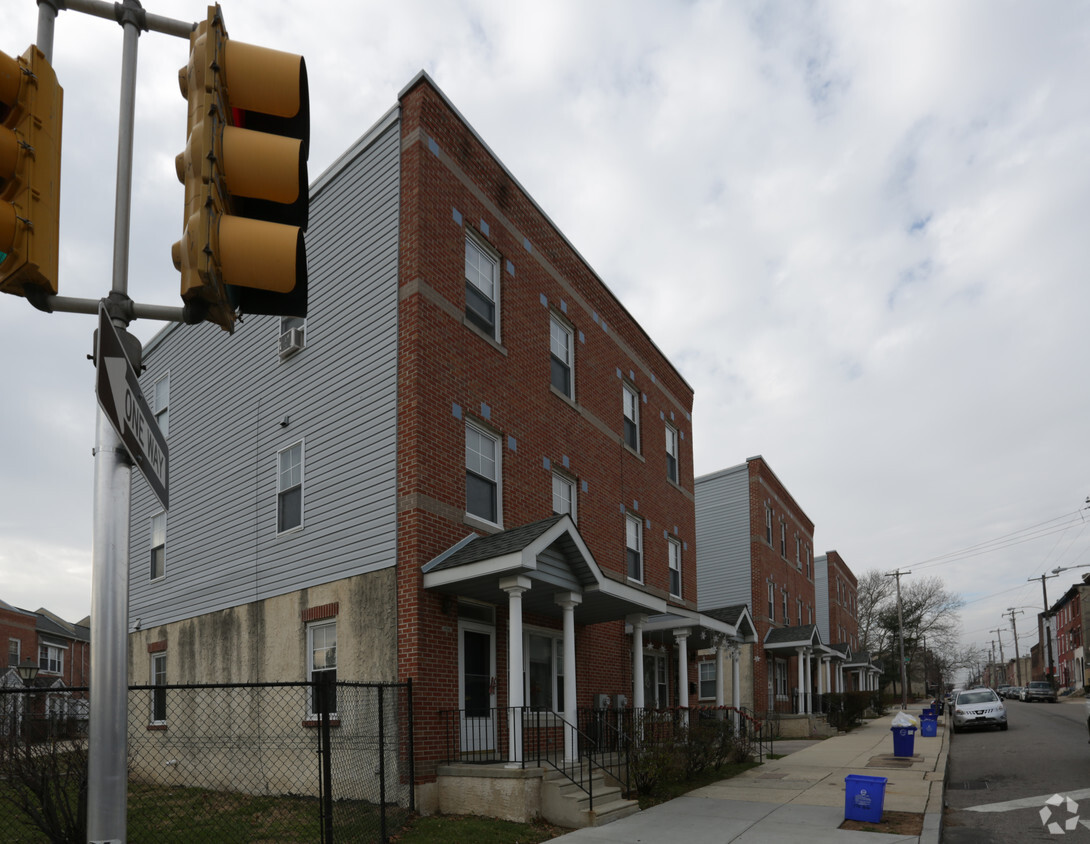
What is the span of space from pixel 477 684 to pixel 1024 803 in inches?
336

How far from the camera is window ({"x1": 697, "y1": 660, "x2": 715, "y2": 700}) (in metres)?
31.0

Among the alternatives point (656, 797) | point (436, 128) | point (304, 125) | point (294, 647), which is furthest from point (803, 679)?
point (304, 125)

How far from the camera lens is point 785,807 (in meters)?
13.2

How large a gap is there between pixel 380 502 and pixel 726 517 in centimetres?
2413

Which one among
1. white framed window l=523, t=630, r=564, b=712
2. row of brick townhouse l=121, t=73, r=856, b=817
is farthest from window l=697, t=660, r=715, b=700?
white framed window l=523, t=630, r=564, b=712

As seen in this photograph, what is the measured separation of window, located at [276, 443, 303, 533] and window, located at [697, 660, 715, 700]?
1884cm

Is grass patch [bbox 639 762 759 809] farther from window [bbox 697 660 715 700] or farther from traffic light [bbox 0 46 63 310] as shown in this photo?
traffic light [bbox 0 46 63 310]

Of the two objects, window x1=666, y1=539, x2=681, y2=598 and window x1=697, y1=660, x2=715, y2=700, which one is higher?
window x1=666, y1=539, x2=681, y2=598

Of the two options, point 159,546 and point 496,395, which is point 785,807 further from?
point 159,546

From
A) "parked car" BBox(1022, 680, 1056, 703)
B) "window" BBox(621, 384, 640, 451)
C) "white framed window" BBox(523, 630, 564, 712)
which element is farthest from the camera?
"parked car" BBox(1022, 680, 1056, 703)

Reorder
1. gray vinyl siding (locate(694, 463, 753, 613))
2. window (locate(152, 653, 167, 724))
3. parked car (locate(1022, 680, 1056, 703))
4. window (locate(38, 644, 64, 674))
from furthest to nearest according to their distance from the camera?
parked car (locate(1022, 680, 1056, 703)) < window (locate(38, 644, 64, 674)) < gray vinyl siding (locate(694, 463, 753, 613)) < window (locate(152, 653, 167, 724))

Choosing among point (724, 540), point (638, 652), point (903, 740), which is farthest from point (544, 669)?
point (724, 540)

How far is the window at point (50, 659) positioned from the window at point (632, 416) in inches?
1934

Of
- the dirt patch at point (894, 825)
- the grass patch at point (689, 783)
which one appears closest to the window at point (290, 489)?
the grass patch at point (689, 783)
